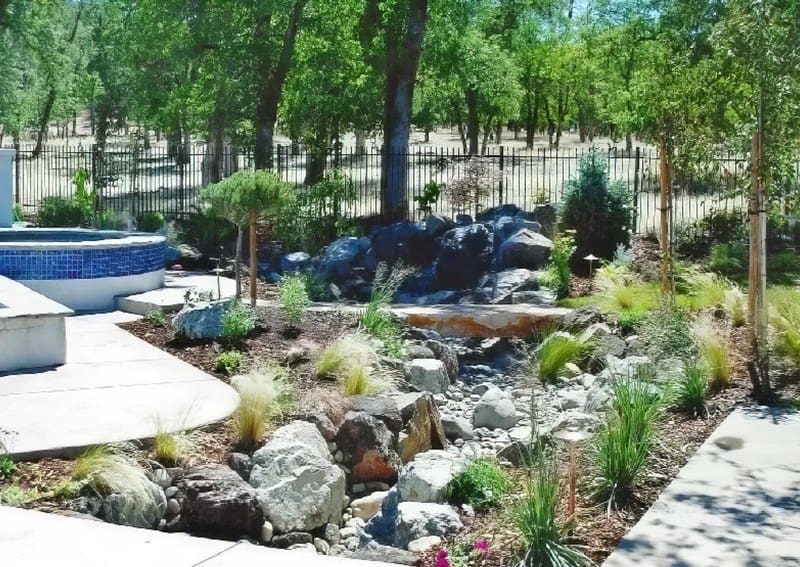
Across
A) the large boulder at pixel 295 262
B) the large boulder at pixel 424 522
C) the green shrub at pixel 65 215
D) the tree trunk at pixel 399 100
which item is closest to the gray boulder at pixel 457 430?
the large boulder at pixel 424 522

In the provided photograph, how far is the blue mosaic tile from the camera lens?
14.0 metres

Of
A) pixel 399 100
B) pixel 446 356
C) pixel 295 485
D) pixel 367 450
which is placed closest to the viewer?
pixel 295 485

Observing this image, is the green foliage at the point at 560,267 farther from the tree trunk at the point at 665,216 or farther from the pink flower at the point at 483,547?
the pink flower at the point at 483,547

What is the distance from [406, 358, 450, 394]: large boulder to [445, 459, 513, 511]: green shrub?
4453 millimetres

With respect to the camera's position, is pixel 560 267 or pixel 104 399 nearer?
Answer: pixel 104 399

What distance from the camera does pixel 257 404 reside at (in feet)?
27.9

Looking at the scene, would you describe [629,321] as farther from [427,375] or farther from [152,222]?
[152,222]

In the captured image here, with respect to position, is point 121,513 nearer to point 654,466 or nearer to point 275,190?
point 654,466

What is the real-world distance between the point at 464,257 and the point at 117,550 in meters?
13.1

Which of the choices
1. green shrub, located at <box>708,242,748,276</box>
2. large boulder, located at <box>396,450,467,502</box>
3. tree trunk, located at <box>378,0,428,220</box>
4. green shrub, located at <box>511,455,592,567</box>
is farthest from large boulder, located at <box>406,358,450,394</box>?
tree trunk, located at <box>378,0,428,220</box>

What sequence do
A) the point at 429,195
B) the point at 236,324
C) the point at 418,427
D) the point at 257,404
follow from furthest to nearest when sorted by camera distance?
the point at 429,195, the point at 236,324, the point at 418,427, the point at 257,404

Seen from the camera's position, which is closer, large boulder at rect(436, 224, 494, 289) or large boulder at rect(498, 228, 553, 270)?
large boulder at rect(498, 228, 553, 270)

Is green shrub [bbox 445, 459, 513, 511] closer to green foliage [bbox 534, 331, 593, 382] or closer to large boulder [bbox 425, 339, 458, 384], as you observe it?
green foliage [bbox 534, 331, 593, 382]

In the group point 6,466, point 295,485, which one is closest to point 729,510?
point 295,485
